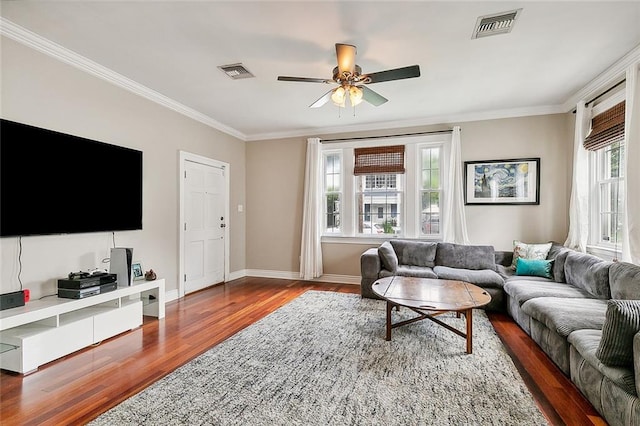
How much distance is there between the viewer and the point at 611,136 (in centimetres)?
337

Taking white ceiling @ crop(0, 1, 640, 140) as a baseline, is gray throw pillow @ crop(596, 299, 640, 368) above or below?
below

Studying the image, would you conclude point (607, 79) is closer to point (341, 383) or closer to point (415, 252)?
point (415, 252)

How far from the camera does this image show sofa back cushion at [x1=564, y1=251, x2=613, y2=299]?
2865 millimetres

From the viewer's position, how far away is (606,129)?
343cm

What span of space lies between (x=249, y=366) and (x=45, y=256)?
7.14 ft

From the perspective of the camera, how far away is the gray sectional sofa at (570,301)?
66.6 inches

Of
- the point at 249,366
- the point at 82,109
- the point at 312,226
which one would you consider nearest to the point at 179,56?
the point at 82,109

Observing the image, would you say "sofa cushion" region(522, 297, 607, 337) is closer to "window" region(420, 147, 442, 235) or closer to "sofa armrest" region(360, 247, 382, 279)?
"sofa armrest" region(360, 247, 382, 279)

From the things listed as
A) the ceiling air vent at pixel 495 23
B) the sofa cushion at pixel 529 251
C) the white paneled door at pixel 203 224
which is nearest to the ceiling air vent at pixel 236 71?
the white paneled door at pixel 203 224

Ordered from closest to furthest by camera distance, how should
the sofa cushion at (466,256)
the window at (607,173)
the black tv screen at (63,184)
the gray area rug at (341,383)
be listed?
1. the gray area rug at (341,383)
2. the black tv screen at (63,184)
3. the window at (607,173)
4. the sofa cushion at (466,256)

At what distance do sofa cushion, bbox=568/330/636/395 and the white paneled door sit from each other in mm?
4473

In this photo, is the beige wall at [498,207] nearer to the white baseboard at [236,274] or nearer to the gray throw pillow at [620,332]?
the white baseboard at [236,274]

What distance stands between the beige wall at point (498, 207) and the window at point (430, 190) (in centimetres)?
42

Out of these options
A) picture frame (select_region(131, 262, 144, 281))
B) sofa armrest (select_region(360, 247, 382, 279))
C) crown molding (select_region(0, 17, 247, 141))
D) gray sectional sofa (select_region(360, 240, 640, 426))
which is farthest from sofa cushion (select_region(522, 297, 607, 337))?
crown molding (select_region(0, 17, 247, 141))
